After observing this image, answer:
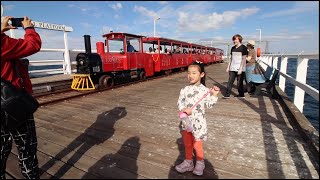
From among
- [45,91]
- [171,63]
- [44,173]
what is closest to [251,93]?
[44,173]

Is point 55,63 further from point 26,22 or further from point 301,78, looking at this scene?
point 301,78

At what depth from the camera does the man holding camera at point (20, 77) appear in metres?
2.10

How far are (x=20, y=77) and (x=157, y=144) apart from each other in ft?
6.88

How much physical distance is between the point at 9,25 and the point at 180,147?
2624 mm

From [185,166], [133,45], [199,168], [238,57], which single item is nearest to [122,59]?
[133,45]

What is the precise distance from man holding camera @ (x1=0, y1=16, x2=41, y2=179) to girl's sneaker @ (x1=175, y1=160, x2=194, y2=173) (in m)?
1.62

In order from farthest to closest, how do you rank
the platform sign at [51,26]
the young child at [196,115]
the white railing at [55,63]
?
the white railing at [55,63] < the platform sign at [51,26] < the young child at [196,115]

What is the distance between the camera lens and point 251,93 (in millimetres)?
7422

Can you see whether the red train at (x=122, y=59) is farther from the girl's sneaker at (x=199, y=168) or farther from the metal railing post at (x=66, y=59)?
the girl's sneaker at (x=199, y=168)

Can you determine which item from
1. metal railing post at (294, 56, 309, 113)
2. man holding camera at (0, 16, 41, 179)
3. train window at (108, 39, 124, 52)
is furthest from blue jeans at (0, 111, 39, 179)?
train window at (108, 39, 124, 52)

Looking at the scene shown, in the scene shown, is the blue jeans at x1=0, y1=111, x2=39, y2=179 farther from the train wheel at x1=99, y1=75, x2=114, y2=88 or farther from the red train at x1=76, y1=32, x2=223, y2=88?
the train wheel at x1=99, y1=75, x2=114, y2=88

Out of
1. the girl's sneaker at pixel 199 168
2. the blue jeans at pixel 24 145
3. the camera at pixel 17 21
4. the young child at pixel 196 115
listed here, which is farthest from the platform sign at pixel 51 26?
the girl's sneaker at pixel 199 168

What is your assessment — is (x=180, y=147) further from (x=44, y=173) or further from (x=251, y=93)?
(x=251, y=93)

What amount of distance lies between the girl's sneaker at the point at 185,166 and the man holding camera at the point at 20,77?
5.31 ft
